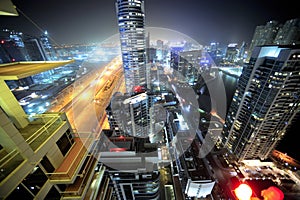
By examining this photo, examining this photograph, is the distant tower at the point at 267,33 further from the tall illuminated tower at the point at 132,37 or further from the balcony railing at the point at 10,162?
the balcony railing at the point at 10,162

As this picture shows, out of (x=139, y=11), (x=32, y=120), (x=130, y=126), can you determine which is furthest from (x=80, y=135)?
(x=139, y=11)

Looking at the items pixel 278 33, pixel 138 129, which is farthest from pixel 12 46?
pixel 278 33

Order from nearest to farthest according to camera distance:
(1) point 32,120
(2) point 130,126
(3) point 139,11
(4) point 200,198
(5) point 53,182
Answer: (5) point 53,182
(1) point 32,120
(4) point 200,198
(2) point 130,126
(3) point 139,11

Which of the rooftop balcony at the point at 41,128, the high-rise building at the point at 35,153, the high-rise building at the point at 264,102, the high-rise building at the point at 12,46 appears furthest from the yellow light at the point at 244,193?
the high-rise building at the point at 12,46

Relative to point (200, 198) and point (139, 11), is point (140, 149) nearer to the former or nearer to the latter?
point (200, 198)

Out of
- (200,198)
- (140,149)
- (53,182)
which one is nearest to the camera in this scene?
(53,182)

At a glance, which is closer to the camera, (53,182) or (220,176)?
(53,182)

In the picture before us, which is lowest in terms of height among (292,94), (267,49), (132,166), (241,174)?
(241,174)
